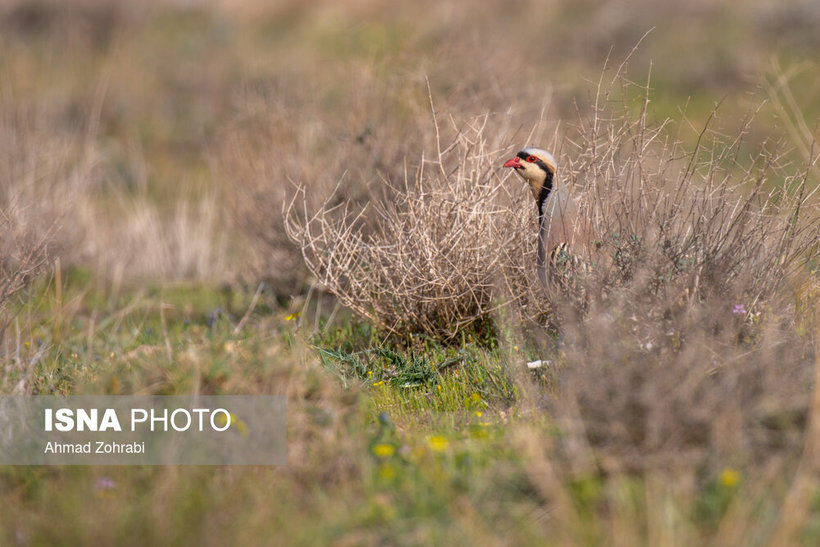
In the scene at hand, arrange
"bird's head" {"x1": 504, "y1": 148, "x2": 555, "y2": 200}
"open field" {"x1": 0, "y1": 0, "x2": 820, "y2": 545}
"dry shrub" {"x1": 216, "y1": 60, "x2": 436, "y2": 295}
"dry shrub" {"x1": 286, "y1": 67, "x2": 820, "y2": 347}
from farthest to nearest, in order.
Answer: "dry shrub" {"x1": 216, "y1": 60, "x2": 436, "y2": 295}
"bird's head" {"x1": 504, "y1": 148, "x2": 555, "y2": 200}
"dry shrub" {"x1": 286, "y1": 67, "x2": 820, "y2": 347}
"open field" {"x1": 0, "y1": 0, "x2": 820, "y2": 545}

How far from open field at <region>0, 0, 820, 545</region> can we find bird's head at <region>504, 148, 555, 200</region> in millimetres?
143

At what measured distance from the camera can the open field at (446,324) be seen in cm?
327

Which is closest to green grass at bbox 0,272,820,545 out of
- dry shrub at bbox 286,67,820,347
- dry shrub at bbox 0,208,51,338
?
dry shrub at bbox 286,67,820,347

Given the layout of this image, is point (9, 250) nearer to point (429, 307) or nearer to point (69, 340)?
point (69, 340)

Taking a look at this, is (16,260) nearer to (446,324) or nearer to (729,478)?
(446,324)

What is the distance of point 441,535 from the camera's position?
10.4 feet

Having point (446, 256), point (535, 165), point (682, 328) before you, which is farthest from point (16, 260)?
point (682, 328)

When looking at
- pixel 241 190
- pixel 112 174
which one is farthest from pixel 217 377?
pixel 112 174

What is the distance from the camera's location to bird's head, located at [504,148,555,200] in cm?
528

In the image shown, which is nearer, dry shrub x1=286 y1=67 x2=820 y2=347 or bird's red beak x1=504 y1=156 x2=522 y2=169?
dry shrub x1=286 y1=67 x2=820 y2=347

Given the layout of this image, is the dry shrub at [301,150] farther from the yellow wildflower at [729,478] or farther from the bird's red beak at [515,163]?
the yellow wildflower at [729,478]

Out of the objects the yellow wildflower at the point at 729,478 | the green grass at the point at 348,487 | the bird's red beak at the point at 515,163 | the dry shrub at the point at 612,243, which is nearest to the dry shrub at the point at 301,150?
the dry shrub at the point at 612,243

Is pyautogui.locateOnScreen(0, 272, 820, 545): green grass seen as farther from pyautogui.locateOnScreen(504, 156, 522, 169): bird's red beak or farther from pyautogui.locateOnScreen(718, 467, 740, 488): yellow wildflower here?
pyautogui.locateOnScreen(504, 156, 522, 169): bird's red beak

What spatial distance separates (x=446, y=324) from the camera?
19.4 ft
